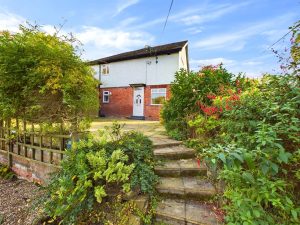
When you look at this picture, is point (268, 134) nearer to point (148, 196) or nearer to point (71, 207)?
point (148, 196)

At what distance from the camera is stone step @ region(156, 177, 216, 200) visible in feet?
Result: 8.61

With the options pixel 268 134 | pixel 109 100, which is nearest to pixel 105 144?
pixel 268 134

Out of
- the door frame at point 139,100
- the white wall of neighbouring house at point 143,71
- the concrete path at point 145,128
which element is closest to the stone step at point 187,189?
the concrete path at point 145,128

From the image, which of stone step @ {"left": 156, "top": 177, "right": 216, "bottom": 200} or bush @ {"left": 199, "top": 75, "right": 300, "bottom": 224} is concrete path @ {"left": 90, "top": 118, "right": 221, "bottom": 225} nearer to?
stone step @ {"left": 156, "top": 177, "right": 216, "bottom": 200}

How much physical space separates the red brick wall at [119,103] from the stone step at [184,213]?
12.5 meters

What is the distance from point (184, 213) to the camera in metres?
2.35

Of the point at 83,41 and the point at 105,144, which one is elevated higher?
the point at 83,41

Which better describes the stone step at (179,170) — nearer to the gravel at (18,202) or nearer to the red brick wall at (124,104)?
the gravel at (18,202)

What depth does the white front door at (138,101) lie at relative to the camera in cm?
1423

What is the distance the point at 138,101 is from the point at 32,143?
35.2 feet

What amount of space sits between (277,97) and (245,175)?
100 centimetres

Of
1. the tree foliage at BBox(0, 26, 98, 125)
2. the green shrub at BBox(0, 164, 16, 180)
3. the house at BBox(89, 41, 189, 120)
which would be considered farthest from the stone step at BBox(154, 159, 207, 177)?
the house at BBox(89, 41, 189, 120)

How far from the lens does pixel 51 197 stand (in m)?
2.56

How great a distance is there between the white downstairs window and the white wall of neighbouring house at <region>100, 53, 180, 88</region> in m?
0.54
